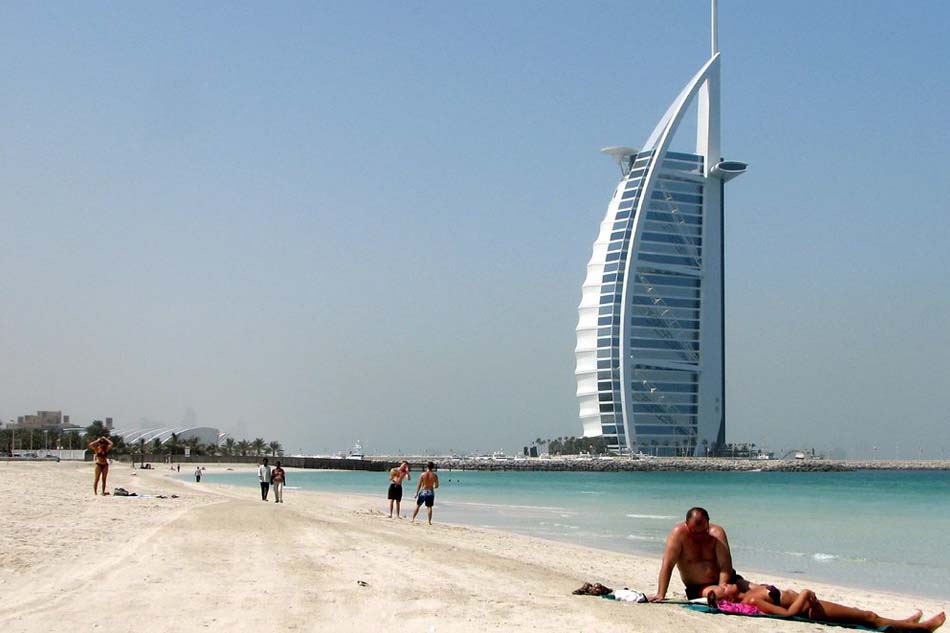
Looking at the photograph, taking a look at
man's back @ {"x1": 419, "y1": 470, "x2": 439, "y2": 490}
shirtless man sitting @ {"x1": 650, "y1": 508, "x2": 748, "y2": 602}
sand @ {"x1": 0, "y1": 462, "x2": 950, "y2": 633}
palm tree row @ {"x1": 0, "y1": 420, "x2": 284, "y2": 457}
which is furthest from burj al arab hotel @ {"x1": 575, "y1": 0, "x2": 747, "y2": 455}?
shirtless man sitting @ {"x1": 650, "y1": 508, "x2": 748, "y2": 602}

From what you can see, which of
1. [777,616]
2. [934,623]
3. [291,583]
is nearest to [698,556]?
[777,616]

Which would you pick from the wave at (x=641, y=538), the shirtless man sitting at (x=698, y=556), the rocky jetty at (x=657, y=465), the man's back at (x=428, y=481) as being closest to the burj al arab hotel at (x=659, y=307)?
the rocky jetty at (x=657, y=465)

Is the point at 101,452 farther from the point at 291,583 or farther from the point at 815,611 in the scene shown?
the point at 815,611

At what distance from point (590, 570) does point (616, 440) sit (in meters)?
93.6

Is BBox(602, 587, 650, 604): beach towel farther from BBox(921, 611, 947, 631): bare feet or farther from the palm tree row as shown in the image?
the palm tree row

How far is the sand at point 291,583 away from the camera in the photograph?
779 centimetres

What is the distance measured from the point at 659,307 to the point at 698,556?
99.1 m

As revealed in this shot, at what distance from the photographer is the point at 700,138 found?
11725 cm

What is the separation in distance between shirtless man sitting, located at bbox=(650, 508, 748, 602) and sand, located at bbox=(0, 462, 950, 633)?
41 cm

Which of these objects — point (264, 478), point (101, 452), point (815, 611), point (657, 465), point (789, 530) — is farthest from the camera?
point (657, 465)

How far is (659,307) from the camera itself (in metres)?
107

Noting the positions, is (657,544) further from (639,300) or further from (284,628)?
(639,300)

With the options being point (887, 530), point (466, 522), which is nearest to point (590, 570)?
point (466, 522)

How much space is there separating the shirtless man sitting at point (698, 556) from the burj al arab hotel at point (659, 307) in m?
93.6
